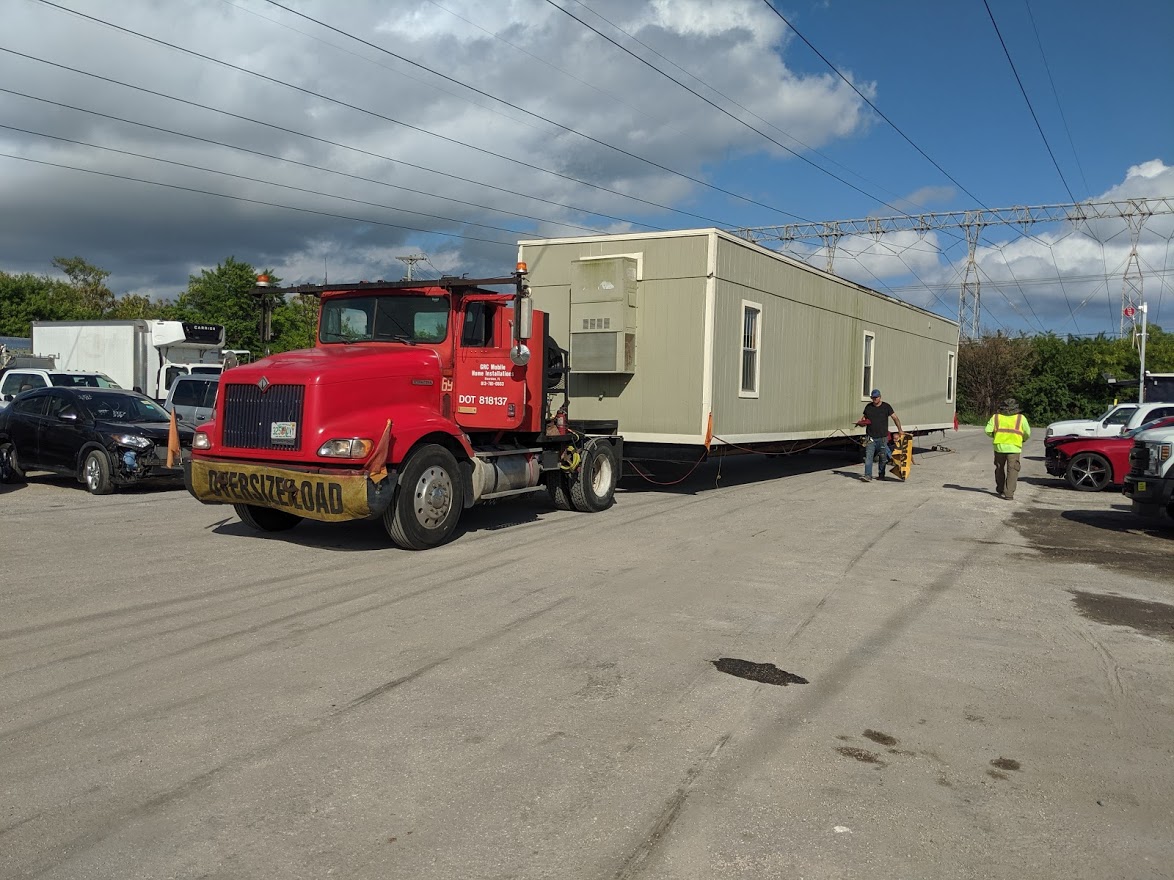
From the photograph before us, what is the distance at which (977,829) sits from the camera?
366cm

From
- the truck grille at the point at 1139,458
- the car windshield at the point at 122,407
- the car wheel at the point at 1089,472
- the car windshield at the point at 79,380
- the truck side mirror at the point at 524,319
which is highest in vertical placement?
the truck side mirror at the point at 524,319

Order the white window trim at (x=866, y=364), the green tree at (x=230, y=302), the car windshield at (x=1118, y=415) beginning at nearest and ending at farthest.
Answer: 1. the white window trim at (x=866, y=364)
2. the car windshield at (x=1118, y=415)
3. the green tree at (x=230, y=302)

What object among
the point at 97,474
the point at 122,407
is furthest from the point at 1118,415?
the point at 97,474

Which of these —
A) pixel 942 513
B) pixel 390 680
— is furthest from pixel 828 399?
pixel 390 680

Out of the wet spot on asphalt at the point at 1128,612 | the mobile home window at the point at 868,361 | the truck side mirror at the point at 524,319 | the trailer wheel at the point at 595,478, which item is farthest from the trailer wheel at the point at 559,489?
the mobile home window at the point at 868,361

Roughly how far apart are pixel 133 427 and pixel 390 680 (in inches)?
407

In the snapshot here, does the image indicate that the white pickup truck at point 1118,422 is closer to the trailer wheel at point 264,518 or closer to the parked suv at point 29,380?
the trailer wheel at point 264,518

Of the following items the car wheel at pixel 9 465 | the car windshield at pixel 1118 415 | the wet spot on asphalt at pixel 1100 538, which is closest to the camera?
the wet spot on asphalt at pixel 1100 538

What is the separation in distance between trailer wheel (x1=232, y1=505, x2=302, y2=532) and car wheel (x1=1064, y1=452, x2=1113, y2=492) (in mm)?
13742

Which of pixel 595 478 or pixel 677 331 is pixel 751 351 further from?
pixel 595 478

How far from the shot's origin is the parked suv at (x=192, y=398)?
18.9 metres

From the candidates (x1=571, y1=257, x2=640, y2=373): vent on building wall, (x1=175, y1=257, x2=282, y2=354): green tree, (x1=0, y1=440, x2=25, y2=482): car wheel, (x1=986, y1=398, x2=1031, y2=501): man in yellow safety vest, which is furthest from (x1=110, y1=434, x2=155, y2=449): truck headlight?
(x1=175, y1=257, x2=282, y2=354): green tree

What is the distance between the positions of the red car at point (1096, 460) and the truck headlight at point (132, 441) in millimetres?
15406

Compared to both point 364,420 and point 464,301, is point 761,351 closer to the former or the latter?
point 464,301
